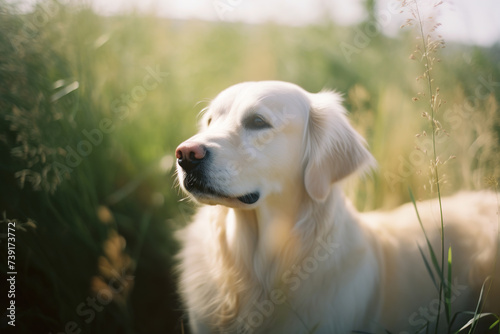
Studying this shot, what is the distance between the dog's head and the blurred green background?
15.8 inches

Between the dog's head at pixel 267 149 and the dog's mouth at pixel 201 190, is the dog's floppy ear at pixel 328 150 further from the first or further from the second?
the dog's mouth at pixel 201 190

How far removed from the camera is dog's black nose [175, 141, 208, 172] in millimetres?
1595

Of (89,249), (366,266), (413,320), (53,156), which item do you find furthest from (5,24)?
(413,320)


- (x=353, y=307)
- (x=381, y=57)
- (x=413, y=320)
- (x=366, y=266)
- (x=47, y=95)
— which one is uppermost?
(x=47, y=95)

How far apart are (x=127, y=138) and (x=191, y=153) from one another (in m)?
1.48

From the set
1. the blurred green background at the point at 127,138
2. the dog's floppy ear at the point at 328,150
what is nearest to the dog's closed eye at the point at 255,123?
the dog's floppy ear at the point at 328,150

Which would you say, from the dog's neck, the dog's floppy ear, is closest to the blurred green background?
the dog's floppy ear

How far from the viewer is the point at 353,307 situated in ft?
6.18

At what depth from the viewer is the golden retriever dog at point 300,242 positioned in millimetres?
1805

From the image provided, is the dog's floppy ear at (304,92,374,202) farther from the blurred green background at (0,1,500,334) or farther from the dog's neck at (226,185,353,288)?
the blurred green background at (0,1,500,334)

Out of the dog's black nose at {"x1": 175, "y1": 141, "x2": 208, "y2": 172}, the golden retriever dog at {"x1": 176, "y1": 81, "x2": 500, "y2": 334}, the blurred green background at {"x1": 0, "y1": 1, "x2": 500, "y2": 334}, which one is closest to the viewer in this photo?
the dog's black nose at {"x1": 175, "y1": 141, "x2": 208, "y2": 172}

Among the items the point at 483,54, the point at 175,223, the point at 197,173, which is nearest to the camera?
the point at 197,173

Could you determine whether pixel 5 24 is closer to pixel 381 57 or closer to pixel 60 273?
pixel 60 273

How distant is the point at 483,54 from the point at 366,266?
2838mm
